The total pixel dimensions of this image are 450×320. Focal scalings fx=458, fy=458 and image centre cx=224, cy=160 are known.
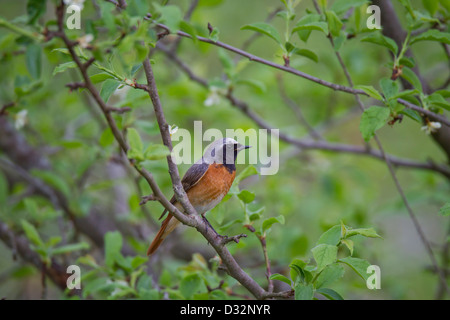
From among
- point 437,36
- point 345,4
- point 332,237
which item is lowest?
point 332,237

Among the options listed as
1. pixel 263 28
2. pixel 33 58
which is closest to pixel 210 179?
pixel 263 28

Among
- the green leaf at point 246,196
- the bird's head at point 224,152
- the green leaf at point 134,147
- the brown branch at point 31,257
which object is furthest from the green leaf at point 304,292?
the brown branch at point 31,257

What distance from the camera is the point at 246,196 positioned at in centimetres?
263

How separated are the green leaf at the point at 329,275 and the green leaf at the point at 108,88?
137cm

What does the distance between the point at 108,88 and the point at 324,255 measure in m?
1.30

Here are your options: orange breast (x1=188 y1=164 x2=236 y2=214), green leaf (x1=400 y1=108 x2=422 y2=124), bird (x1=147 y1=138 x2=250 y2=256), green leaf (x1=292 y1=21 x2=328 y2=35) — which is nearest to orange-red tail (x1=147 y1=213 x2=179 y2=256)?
bird (x1=147 y1=138 x2=250 y2=256)

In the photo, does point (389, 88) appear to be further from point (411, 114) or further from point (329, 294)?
point (329, 294)

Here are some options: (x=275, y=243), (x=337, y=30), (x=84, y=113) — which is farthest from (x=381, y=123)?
(x=84, y=113)

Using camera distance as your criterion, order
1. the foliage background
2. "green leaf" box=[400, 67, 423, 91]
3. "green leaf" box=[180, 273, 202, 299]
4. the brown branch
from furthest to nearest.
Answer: the foliage background < the brown branch < "green leaf" box=[180, 273, 202, 299] < "green leaf" box=[400, 67, 423, 91]

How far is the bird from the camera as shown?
11.1 feet

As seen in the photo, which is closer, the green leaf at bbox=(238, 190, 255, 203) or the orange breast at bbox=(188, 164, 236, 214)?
the green leaf at bbox=(238, 190, 255, 203)

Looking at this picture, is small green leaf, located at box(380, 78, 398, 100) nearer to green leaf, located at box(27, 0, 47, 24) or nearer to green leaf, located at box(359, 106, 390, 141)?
green leaf, located at box(359, 106, 390, 141)

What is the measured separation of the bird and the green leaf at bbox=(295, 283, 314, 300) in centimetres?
127

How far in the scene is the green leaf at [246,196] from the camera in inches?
102
